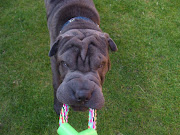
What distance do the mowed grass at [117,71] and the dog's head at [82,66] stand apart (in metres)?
1.39

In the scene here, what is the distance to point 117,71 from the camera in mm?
4582

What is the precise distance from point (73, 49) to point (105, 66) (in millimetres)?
600

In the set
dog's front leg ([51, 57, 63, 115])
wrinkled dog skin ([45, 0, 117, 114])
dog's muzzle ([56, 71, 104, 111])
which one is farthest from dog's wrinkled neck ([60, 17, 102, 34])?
dog's muzzle ([56, 71, 104, 111])

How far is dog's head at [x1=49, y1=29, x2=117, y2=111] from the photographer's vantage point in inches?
96.2

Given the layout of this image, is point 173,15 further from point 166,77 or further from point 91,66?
point 91,66

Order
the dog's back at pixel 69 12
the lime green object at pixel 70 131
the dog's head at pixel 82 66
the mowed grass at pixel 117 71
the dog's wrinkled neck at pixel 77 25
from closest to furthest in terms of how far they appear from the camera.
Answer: the lime green object at pixel 70 131
the dog's head at pixel 82 66
the dog's wrinkled neck at pixel 77 25
the dog's back at pixel 69 12
the mowed grass at pixel 117 71

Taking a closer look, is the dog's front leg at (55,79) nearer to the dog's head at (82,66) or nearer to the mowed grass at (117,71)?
the mowed grass at (117,71)

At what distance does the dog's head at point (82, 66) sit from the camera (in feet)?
8.02

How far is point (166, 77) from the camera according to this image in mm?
4523

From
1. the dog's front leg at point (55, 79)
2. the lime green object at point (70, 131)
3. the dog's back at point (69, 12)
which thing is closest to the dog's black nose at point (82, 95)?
the lime green object at point (70, 131)

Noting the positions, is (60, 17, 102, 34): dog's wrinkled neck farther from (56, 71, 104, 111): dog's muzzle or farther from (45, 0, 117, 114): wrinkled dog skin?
(56, 71, 104, 111): dog's muzzle

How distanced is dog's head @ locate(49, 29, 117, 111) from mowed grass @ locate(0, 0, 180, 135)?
1.39 m

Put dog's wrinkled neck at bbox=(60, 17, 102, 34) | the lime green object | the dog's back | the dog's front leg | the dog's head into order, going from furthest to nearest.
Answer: the dog's back
the dog's front leg
dog's wrinkled neck at bbox=(60, 17, 102, 34)
the dog's head
the lime green object

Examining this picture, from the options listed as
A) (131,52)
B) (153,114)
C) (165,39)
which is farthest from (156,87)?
(165,39)
